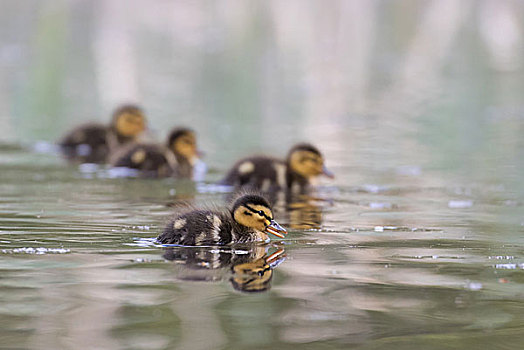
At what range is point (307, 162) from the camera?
7.84 meters

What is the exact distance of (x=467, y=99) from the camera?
14898 millimetres

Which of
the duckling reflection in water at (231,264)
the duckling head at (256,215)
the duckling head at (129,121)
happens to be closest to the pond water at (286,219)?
the duckling reflection in water at (231,264)

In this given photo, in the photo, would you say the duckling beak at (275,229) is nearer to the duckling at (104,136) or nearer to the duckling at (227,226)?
the duckling at (227,226)

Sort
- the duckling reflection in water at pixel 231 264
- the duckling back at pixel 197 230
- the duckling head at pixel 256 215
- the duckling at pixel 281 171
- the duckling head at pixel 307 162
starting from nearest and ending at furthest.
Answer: the duckling reflection in water at pixel 231 264
the duckling back at pixel 197 230
the duckling head at pixel 256 215
the duckling at pixel 281 171
the duckling head at pixel 307 162

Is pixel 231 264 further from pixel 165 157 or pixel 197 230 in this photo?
pixel 165 157

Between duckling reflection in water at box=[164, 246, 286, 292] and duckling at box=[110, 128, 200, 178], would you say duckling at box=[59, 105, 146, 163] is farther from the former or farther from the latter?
duckling reflection in water at box=[164, 246, 286, 292]

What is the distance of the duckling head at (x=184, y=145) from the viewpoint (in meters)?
8.91

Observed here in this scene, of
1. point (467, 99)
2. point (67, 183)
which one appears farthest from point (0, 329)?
point (467, 99)

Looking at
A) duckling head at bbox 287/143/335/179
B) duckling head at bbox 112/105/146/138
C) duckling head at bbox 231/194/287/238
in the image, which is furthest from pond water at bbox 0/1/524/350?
duckling head at bbox 112/105/146/138

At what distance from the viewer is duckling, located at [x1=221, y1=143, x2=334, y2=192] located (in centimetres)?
764

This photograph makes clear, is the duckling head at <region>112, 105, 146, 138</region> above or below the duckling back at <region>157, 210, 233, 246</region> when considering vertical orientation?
above

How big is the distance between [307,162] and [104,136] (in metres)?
3.15

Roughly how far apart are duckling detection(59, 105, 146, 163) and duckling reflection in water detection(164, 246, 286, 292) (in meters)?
4.85

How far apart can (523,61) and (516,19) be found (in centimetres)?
768
